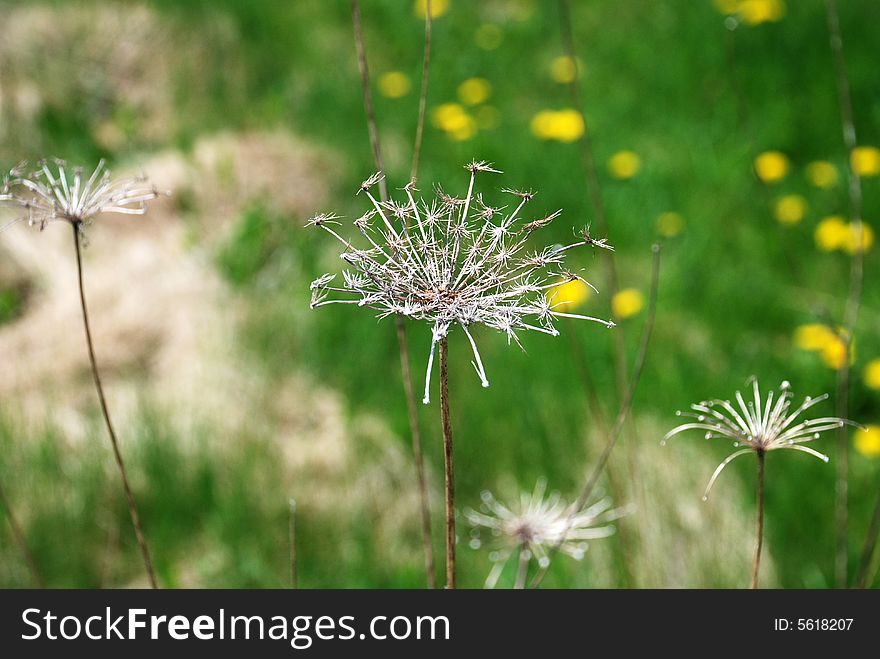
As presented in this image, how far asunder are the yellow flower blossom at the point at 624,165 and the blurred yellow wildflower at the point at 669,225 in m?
0.28

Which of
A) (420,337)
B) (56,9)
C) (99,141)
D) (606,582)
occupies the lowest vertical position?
(606,582)

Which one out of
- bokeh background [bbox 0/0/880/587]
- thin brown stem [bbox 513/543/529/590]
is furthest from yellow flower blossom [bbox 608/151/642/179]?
thin brown stem [bbox 513/543/529/590]

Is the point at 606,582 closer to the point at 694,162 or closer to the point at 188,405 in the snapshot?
the point at 188,405

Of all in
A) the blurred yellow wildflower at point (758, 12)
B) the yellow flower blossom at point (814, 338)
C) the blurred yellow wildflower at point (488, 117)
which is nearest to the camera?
the yellow flower blossom at point (814, 338)

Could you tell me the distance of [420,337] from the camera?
2832 mm

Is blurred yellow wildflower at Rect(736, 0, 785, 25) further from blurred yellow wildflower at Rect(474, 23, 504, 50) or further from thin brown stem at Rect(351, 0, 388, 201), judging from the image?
thin brown stem at Rect(351, 0, 388, 201)

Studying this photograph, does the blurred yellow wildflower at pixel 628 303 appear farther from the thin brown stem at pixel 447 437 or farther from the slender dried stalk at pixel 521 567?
the thin brown stem at pixel 447 437

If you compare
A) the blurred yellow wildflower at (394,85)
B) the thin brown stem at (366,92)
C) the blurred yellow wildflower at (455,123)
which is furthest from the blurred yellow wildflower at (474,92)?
the thin brown stem at (366,92)

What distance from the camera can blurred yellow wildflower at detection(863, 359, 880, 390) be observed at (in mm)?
2607

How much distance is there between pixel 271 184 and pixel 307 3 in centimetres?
164

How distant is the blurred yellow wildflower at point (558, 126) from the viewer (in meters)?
A: 3.77

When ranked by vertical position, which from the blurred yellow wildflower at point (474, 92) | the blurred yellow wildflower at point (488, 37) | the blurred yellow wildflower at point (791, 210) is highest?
the blurred yellow wildflower at point (488, 37)

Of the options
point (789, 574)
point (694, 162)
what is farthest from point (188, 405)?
point (694, 162)

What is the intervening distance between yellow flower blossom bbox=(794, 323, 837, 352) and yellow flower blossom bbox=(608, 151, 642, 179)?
103cm
